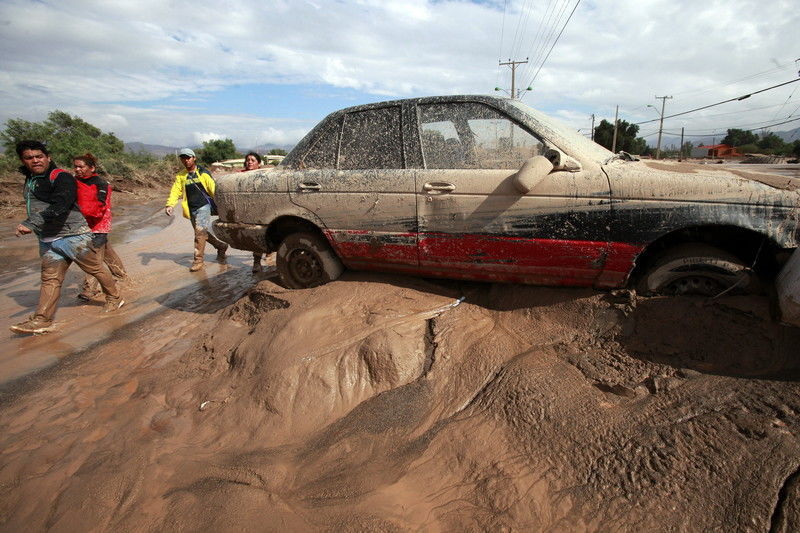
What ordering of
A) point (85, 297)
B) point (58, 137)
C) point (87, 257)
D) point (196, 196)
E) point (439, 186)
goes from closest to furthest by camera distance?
point (439, 186) < point (87, 257) < point (85, 297) < point (196, 196) < point (58, 137)

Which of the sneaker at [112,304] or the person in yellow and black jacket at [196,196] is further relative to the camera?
the person in yellow and black jacket at [196,196]

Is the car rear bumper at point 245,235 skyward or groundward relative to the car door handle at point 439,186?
groundward

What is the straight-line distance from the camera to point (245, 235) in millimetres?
3896

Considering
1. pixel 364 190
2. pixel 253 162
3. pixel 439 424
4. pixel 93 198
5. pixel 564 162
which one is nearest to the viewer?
pixel 439 424

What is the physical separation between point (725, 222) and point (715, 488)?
58.6 inches

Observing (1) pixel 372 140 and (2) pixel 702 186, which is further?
(1) pixel 372 140

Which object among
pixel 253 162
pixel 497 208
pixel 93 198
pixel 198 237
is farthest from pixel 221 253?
pixel 497 208

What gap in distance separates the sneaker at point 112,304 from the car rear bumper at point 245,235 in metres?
1.94

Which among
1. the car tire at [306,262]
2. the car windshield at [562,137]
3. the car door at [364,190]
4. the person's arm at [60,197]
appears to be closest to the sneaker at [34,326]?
the person's arm at [60,197]

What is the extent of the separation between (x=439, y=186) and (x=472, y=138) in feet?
1.45

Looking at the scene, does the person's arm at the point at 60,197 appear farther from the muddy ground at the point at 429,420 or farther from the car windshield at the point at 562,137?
the car windshield at the point at 562,137

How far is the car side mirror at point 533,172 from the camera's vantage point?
258cm

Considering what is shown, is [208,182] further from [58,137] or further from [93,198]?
[58,137]

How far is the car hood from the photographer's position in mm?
2373
